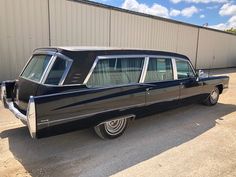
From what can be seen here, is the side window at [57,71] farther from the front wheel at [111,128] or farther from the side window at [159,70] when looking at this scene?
the side window at [159,70]

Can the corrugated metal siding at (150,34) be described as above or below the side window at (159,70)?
above

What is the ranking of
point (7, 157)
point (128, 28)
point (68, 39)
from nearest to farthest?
point (7, 157)
point (68, 39)
point (128, 28)

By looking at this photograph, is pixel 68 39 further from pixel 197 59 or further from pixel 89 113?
pixel 197 59

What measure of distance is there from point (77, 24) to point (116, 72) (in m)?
6.90

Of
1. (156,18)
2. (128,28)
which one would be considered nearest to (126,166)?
(128,28)

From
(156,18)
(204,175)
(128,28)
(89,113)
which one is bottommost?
(204,175)

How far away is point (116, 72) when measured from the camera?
419cm

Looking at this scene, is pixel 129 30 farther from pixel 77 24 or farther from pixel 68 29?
pixel 68 29

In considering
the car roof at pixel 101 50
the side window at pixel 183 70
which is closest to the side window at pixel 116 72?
the car roof at pixel 101 50

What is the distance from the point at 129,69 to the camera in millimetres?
4367

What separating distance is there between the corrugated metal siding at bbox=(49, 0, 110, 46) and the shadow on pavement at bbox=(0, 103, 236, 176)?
614cm

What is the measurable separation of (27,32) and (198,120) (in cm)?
711

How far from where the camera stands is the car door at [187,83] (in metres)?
5.45

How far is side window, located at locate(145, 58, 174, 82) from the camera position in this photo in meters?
4.70
